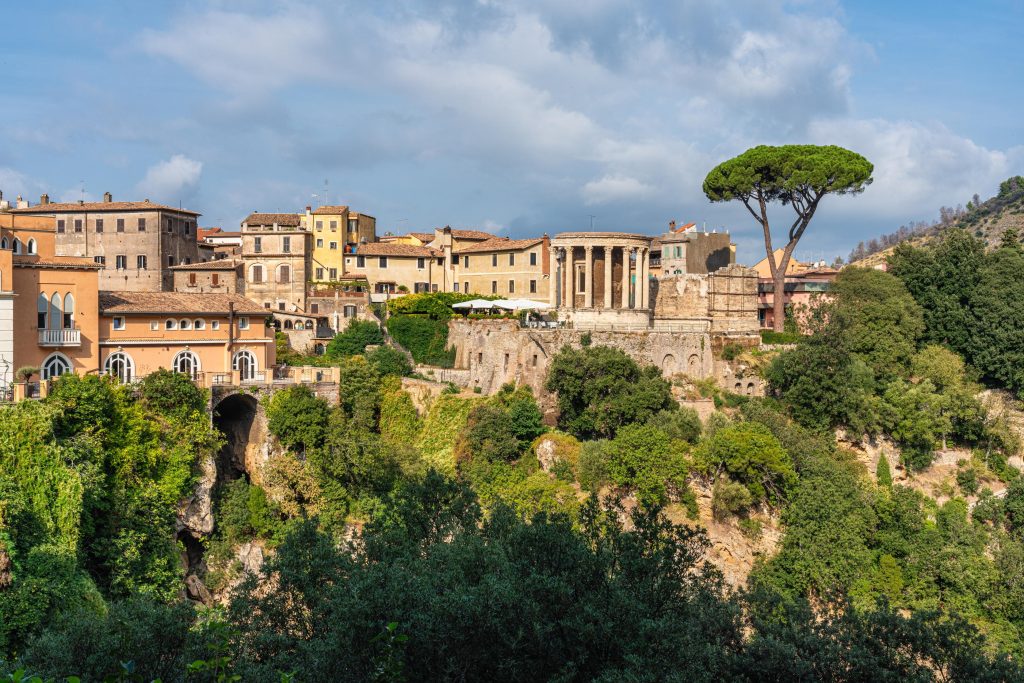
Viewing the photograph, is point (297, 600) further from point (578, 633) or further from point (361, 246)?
point (361, 246)

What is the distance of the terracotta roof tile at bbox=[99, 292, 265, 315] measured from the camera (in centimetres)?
3994

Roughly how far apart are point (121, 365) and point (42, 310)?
3976mm

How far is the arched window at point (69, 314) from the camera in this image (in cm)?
3778

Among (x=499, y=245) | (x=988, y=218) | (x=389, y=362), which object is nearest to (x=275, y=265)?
(x=499, y=245)

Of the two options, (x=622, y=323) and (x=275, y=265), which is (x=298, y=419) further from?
(x=275, y=265)

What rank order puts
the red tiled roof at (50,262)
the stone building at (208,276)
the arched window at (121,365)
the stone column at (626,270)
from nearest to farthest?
1. the red tiled roof at (50,262)
2. the arched window at (121,365)
3. the stone column at (626,270)
4. the stone building at (208,276)

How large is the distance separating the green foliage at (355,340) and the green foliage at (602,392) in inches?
500

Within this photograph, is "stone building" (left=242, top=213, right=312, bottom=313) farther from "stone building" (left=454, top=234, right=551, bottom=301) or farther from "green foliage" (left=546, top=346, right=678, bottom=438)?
"green foliage" (left=546, top=346, right=678, bottom=438)

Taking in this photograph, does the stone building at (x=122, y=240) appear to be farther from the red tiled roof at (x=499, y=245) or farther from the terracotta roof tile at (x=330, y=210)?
the red tiled roof at (x=499, y=245)

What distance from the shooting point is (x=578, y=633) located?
18.4 m

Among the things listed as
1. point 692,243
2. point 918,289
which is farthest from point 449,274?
point 918,289

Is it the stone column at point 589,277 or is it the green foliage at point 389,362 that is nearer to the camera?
the green foliage at point 389,362

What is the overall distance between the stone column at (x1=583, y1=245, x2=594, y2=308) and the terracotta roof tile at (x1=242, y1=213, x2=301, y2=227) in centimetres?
1997

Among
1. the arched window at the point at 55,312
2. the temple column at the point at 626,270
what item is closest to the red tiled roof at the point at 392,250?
the temple column at the point at 626,270
